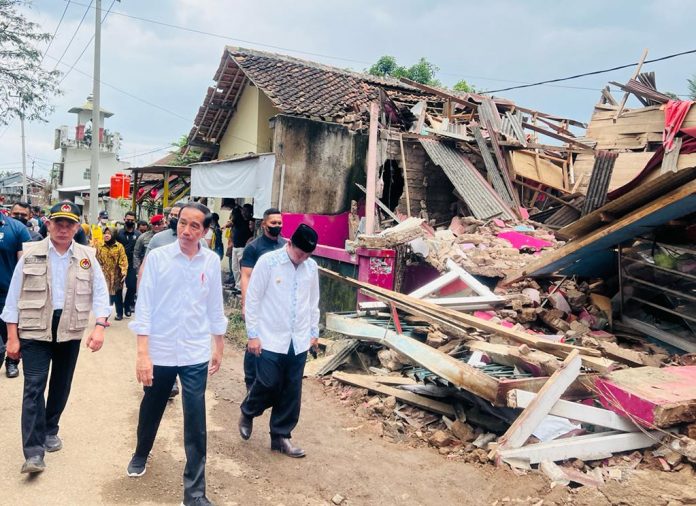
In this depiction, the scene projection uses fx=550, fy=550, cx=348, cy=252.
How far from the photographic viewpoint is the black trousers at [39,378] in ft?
11.5

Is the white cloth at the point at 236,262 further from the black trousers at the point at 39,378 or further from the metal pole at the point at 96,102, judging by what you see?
the black trousers at the point at 39,378

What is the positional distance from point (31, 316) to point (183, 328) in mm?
1068

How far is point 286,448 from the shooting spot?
4.23 m

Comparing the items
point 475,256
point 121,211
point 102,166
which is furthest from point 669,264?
point 102,166

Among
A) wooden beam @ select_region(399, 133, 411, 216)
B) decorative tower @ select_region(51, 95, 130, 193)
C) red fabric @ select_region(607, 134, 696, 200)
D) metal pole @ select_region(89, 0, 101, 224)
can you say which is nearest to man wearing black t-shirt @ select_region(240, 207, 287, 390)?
red fabric @ select_region(607, 134, 696, 200)

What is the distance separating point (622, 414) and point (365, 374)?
2813 millimetres

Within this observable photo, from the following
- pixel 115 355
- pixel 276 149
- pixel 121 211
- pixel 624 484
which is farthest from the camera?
pixel 121 211

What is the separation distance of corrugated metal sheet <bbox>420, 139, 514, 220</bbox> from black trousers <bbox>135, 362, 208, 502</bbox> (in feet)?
25.3

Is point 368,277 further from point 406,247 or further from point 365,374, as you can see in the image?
point 365,374

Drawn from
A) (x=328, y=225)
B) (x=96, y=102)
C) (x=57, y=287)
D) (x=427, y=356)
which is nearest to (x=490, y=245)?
(x=427, y=356)

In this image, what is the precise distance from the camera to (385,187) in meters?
12.7

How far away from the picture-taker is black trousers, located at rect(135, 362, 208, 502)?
10.6ft

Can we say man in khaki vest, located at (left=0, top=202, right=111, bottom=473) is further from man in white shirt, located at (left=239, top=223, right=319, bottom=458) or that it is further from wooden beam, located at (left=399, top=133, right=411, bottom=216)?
wooden beam, located at (left=399, top=133, right=411, bottom=216)

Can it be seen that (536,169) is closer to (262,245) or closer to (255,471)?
(262,245)
